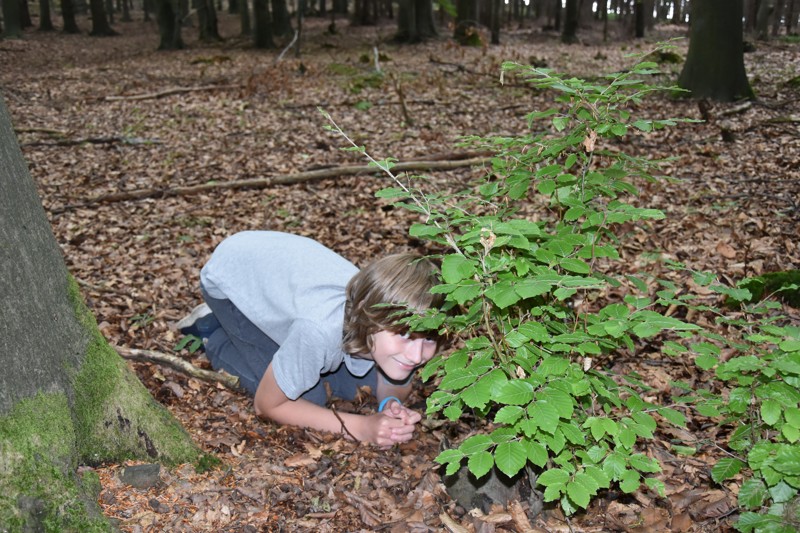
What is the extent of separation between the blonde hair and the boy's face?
0.05 metres

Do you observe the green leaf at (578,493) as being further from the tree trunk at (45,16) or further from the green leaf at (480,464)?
the tree trunk at (45,16)

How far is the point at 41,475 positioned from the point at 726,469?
2.17 m

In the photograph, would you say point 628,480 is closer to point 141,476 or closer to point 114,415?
point 141,476

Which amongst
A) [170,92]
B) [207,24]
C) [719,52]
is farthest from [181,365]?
[207,24]

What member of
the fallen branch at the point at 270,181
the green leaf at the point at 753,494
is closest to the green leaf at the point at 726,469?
the green leaf at the point at 753,494

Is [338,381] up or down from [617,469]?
down

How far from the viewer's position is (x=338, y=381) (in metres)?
3.66

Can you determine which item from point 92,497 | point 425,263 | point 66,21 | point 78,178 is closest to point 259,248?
point 425,263

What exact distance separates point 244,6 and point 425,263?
25.0m

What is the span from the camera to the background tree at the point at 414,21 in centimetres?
2134

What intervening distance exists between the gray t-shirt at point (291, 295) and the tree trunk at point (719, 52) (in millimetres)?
8089

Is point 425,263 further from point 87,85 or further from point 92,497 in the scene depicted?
point 87,85

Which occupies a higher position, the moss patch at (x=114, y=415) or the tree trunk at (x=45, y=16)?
the tree trunk at (x=45, y=16)

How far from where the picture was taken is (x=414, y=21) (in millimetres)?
21438
